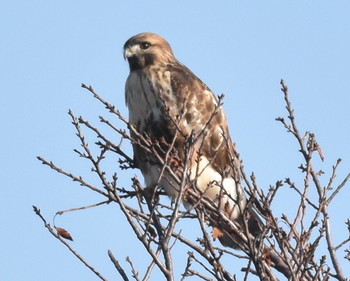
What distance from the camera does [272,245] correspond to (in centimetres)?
453

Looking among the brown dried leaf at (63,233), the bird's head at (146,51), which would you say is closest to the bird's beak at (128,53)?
the bird's head at (146,51)

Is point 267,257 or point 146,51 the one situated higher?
point 146,51

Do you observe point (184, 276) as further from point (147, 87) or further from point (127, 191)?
point (147, 87)

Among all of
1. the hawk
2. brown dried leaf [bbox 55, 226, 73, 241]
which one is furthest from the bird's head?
brown dried leaf [bbox 55, 226, 73, 241]

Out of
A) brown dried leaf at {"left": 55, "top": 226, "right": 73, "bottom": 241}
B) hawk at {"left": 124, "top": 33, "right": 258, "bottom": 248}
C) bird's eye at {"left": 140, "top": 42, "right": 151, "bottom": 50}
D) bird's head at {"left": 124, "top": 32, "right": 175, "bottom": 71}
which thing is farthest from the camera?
bird's eye at {"left": 140, "top": 42, "right": 151, "bottom": 50}

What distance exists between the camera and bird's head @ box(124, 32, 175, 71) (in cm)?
674

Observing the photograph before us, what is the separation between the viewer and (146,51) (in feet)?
22.5

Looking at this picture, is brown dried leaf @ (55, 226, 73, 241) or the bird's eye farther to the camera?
the bird's eye

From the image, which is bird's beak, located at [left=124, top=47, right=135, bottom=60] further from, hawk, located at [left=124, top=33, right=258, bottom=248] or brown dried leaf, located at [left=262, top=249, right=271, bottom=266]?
brown dried leaf, located at [left=262, top=249, right=271, bottom=266]

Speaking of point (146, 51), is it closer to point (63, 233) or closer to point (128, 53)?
point (128, 53)

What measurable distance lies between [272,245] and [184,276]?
26.7 inches

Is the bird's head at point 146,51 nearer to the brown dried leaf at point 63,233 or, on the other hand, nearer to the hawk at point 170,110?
the hawk at point 170,110

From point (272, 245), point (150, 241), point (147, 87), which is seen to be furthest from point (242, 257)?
point (147, 87)

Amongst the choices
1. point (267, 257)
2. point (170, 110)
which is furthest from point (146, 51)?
point (267, 257)
